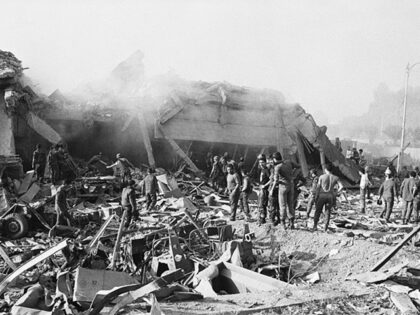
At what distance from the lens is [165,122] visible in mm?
18094

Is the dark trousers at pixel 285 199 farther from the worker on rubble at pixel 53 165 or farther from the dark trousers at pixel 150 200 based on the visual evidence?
the worker on rubble at pixel 53 165

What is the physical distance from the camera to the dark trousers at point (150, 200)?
12656 millimetres

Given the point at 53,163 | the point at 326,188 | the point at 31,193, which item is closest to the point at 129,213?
the point at 31,193

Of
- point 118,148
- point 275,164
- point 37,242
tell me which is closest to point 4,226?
point 37,242

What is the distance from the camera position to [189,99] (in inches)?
731

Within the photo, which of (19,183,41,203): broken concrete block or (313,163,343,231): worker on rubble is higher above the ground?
(313,163,343,231): worker on rubble

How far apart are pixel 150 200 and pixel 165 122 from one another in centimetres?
588

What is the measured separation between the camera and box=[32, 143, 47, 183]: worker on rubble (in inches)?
570

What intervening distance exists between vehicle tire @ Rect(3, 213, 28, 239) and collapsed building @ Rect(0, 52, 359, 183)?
6228 millimetres

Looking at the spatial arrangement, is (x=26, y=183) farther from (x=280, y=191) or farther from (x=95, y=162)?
(x=280, y=191)

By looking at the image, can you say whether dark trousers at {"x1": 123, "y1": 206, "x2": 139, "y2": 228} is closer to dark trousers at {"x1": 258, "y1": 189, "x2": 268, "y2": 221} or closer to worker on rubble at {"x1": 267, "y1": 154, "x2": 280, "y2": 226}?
dark trousers at {"x1": 258, "y1": 189, "x2": 268, "y2": 221}

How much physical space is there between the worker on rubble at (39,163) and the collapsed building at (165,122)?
1.33 meters

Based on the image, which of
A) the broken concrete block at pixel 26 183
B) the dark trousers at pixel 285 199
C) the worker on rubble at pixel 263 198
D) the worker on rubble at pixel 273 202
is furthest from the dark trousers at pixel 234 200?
the broken concrete block at pixel 26 183

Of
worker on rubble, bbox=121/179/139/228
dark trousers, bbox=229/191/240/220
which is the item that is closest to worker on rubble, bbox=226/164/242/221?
dark trousers, bbox=229/191/240/220
